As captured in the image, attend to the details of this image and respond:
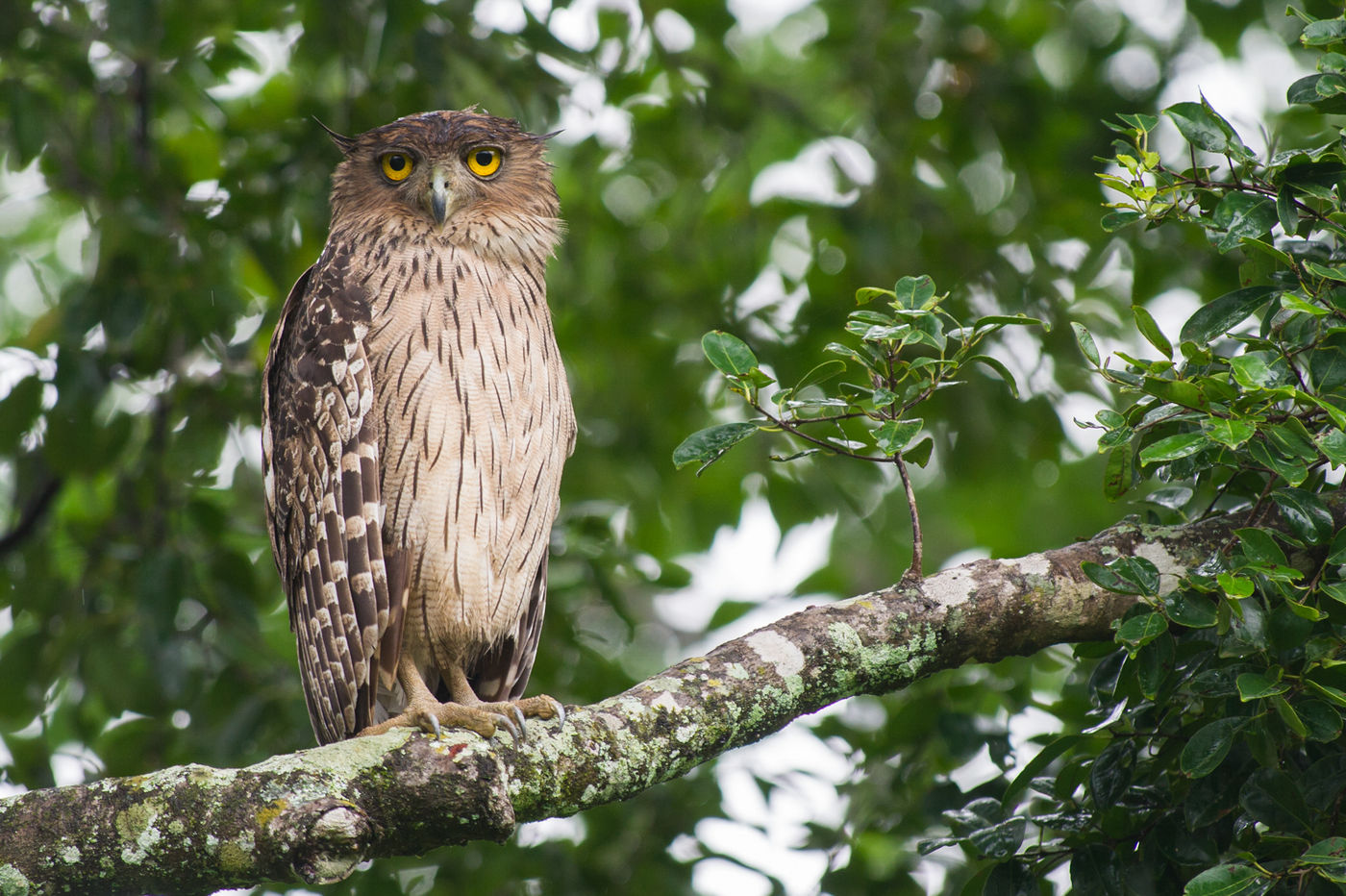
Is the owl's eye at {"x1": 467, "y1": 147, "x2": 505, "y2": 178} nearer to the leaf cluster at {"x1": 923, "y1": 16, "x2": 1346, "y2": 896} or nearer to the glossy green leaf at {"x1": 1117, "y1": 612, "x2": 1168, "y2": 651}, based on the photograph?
the leaf cluster at {"x1": 923, "y1": 16, "x2": 1346, "y2": 896}

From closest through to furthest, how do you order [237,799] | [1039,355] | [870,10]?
[237,799]
[1039,355]
[870,10]

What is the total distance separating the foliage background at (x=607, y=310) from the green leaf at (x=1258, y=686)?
989 mm

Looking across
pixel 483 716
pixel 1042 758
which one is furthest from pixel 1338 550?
pixel 483 716

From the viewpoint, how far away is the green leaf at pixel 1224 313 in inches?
77.8

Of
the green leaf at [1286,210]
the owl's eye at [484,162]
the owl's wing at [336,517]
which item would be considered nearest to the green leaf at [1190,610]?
the green leaf at [1286,210]

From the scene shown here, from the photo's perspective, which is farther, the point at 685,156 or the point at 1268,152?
the point at 685,156

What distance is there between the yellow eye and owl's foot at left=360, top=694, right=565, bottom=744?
1479 millimetres

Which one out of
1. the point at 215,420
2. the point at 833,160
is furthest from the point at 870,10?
the point at 215,420

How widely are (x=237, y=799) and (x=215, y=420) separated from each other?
242 centimetres

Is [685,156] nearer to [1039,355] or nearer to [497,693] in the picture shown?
[1039,355]

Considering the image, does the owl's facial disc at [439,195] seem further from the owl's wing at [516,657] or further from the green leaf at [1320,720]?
the green leaf at [1320,720]

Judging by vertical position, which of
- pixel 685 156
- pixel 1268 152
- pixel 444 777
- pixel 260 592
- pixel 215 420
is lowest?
pixel 260 592

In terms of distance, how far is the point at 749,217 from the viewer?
4.88 meters

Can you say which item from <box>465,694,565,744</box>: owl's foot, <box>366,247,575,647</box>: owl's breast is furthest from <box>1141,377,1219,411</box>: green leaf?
<box>366,247,575,647</box>: owl's breast
